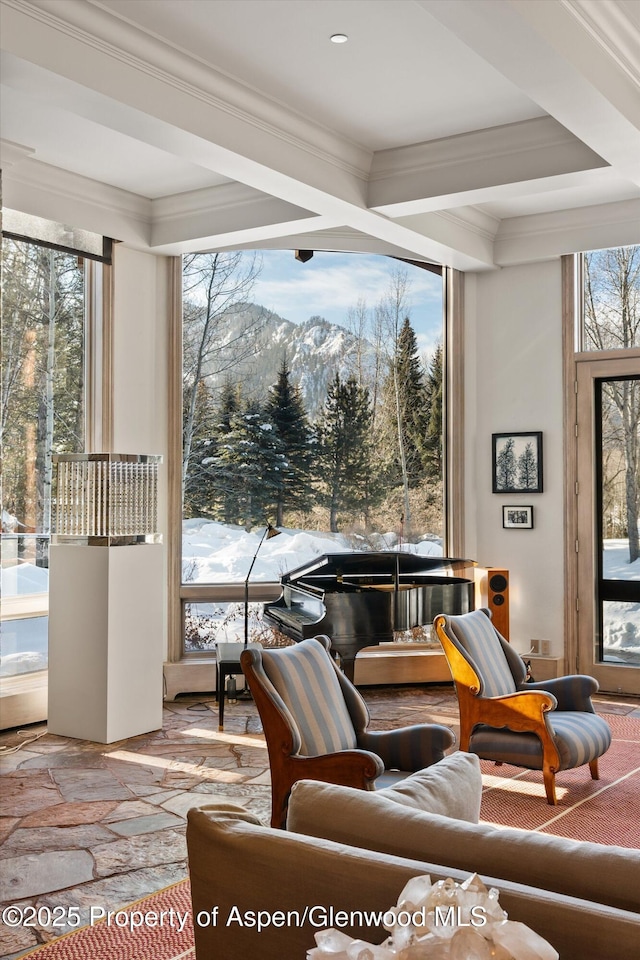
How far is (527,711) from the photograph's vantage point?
446cm

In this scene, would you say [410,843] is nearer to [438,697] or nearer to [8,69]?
[8,69]

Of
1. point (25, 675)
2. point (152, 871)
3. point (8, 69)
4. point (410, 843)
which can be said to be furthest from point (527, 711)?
point (8, 69)

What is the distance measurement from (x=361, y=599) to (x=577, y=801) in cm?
173

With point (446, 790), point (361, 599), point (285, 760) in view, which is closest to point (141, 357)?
point (361, 599)

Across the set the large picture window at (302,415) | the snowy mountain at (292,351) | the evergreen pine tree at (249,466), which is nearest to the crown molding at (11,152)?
the large picture window at (302,415)

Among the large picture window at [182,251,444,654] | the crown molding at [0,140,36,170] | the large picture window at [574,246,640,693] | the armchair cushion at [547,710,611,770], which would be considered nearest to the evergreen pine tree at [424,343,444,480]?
the large picture window at [182,251,444,654]

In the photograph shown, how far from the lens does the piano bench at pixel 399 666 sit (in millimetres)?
7297

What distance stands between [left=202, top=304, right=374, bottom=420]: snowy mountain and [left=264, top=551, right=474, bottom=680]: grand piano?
154 cm

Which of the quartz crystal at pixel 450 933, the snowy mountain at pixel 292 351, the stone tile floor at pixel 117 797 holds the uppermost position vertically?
the snowy mountain at pixel 292 351

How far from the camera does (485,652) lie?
4.96 m

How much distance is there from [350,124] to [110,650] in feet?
11.9

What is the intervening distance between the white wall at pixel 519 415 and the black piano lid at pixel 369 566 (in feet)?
2.78

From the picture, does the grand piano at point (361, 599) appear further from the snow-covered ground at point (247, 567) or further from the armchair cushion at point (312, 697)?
the armchair cushion at point (312, 697)

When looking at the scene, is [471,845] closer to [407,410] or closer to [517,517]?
[517,517]
